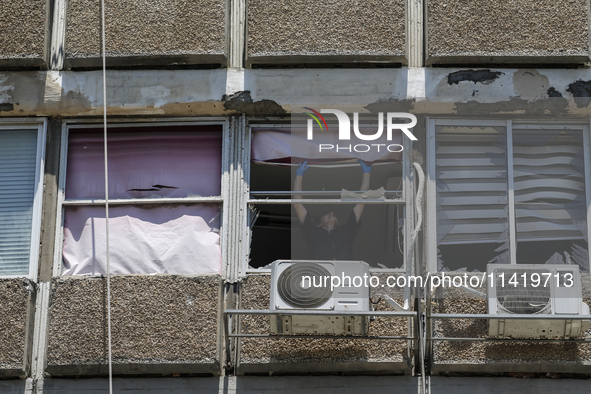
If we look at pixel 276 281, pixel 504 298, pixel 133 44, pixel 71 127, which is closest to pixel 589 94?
pixel 504 298

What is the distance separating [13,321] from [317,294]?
2.67 m

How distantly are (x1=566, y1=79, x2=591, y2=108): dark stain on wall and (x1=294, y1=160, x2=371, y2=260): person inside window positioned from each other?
220 centimetres

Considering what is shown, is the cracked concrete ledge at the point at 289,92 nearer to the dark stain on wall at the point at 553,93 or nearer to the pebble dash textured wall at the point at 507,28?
the dark stain on wall at the point at 553,93

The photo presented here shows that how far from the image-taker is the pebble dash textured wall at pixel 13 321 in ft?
23.9

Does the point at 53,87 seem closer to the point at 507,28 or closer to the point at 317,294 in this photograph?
the point at 317,294

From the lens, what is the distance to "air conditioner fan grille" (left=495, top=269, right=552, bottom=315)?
679 centimetres

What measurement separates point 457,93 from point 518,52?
2.23ft

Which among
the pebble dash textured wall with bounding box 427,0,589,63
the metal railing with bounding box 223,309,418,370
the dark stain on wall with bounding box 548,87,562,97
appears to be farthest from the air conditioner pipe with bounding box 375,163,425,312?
the dark stain on wall with bounding box 548,87,562,97

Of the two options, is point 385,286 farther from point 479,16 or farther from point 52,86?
point 52,86

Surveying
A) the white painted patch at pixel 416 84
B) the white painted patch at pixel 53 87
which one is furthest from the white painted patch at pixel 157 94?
the white painted patch at pixel 416 84

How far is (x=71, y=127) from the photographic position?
27.1 ft

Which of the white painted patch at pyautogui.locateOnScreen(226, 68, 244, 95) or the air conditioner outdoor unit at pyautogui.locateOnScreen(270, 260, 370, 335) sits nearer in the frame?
the air conditioner outdoor unit at pyautogui.locateOnScreen(270, 260, 370, 335)

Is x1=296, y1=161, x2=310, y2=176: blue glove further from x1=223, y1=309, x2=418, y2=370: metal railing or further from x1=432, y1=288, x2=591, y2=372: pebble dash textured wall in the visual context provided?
x1=432, y1=288, x2=591, y2=372: pebble dash textured wall

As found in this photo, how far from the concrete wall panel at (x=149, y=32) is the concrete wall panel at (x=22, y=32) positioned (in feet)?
0.84
